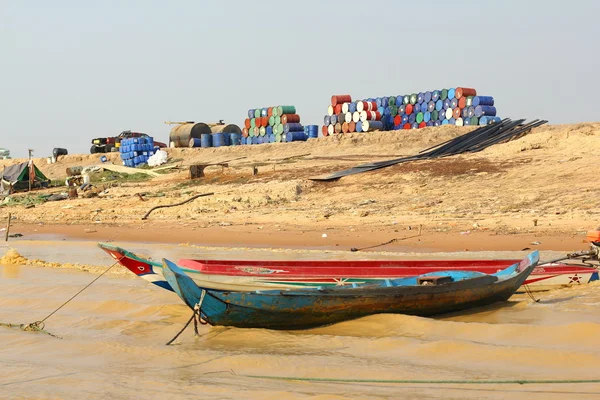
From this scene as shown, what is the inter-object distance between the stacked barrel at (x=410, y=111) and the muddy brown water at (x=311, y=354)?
2247 centimetres

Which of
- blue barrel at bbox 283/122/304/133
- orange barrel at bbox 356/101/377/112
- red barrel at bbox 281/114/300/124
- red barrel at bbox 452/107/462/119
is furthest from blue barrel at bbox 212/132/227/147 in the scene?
red barrel at bbox 452/107/462/119

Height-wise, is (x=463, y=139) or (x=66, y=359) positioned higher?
(x=463, y=139)

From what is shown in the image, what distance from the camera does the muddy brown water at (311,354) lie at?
673 cm

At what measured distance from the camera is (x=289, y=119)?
3722 cm

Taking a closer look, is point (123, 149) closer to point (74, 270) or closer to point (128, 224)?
point (128, 224)

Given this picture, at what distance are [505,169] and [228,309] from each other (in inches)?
511

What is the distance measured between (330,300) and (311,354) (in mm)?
773

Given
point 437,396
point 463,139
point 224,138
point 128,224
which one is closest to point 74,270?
point 128,224

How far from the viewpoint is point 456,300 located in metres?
8.93

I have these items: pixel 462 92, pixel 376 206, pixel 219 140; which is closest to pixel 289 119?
pixel 219 140

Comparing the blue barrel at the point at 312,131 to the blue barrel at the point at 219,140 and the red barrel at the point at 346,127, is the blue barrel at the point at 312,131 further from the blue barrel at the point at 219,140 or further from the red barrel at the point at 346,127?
the blue barrel at the point at 219,140

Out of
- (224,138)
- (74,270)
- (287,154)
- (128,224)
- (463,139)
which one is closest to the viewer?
(74,270)

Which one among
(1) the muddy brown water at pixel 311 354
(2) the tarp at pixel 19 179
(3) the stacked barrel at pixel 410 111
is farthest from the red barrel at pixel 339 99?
(1) the muddy brown water at pixel 311 354

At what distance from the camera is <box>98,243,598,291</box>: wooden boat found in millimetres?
9844
